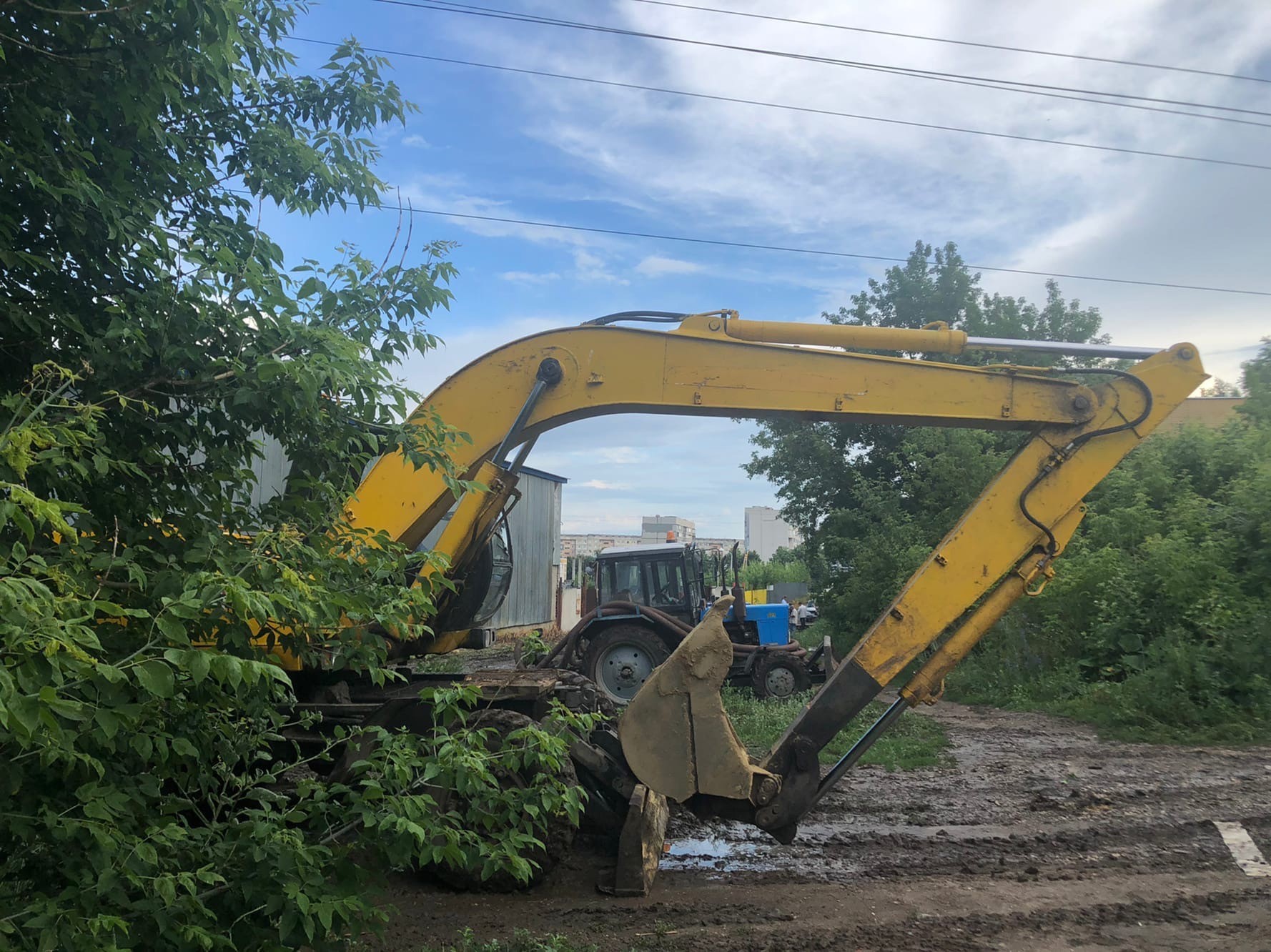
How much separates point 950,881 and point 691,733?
2.06 meters

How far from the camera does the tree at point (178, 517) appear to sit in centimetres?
239

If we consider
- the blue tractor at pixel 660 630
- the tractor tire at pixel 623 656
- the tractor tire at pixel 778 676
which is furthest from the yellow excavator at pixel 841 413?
the tractor tire at pixel 778 676

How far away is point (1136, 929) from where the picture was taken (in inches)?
187

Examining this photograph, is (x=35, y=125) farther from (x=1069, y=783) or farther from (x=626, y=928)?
(x=1069, y=783)

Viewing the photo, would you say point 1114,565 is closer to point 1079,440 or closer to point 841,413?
point 1079,440

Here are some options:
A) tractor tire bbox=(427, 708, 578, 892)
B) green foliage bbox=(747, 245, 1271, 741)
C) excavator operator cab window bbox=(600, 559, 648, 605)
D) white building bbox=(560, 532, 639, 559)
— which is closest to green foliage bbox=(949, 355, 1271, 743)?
green foliage bbox=(747, 245, 1271, 741)

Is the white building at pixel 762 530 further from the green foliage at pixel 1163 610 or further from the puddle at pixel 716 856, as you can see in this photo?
the puddle at pixel 716 856

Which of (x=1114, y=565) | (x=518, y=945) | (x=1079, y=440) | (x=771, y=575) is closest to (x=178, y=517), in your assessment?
(x=518, y=945)

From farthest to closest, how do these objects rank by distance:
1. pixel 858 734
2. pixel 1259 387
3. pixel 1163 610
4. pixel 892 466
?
pixel 892 466
pixel 1259 387
pixel 1163 610
pixel 858 734

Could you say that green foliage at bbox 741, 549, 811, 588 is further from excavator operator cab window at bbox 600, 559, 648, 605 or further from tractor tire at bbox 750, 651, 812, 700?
tractor tire at bbox 750, 651, 812, 700

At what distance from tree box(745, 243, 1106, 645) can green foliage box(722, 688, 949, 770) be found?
551cm

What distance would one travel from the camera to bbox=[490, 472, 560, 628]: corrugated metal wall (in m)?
23.5

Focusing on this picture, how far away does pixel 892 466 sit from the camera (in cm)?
2289

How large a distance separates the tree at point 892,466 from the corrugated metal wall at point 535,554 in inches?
239
